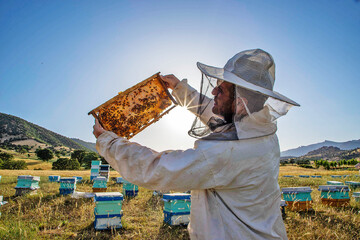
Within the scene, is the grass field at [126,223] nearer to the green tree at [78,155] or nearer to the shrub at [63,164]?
the shrub at [63,164]

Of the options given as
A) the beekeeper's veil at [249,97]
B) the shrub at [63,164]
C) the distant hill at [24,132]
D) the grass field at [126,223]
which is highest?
the distant hill at [24,132]

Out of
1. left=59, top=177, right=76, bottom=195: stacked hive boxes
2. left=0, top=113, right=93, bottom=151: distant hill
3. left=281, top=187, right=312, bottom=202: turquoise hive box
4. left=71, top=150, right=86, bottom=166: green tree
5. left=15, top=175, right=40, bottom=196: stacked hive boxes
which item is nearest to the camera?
left=281, top=187, right=312, bottom=202: turquoise hive box

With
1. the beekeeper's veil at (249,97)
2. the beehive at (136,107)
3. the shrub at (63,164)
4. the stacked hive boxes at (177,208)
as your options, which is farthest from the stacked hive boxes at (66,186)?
the shrub at (63,164)

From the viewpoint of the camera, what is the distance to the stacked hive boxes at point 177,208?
229 inches

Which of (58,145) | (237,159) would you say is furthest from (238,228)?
(58,145)

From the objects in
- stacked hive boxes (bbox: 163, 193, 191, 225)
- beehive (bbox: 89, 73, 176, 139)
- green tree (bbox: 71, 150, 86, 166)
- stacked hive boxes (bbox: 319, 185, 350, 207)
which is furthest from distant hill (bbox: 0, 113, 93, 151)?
beehive (bbox: 89, 73, 176, 139)

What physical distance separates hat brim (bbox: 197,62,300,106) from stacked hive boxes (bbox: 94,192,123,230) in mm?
4572

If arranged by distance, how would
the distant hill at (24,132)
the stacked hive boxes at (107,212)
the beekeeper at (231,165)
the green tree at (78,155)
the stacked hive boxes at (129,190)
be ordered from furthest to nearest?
the distant hill at (24,132) < the green tree at (78,155) < the stacked hive boxes at (129,190) < the stacked hive boxes at (107,212) < the beekeeper at (231,165)

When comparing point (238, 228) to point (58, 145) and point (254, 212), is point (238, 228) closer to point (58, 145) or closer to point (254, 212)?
point (254, 212)

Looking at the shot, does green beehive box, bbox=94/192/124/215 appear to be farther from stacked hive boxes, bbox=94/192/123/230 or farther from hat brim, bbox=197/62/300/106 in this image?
hat brim, bbox=197/62/300/106

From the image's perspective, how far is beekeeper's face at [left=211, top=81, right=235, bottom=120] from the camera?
6.64ft

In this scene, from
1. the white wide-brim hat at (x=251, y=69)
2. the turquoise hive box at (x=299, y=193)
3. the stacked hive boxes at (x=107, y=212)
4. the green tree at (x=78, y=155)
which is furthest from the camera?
the green tree at (x=78, y=155)

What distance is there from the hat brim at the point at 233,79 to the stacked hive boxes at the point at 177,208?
440 centimetres

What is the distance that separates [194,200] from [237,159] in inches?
20.2
